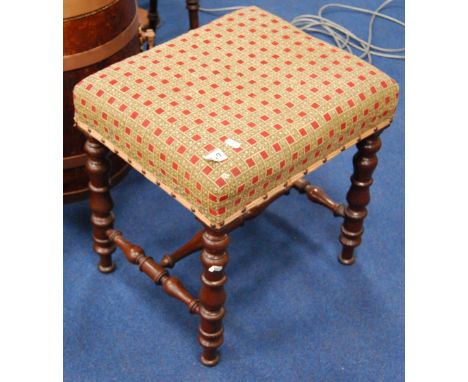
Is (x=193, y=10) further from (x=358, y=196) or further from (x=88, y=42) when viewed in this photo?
(x=358, y=196)

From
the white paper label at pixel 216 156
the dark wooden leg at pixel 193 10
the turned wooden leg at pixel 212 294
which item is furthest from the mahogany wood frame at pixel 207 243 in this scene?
the dark wooden leg at pixel 193 10

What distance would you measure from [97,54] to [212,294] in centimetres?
56

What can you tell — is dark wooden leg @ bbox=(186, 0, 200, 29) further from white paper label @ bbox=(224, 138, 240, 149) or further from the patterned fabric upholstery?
white paper label @ bbox=(224, 138, 240, 149)

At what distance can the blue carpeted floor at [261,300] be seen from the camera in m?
1.45

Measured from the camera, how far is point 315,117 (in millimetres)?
1206

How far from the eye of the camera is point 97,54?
1.49 meters

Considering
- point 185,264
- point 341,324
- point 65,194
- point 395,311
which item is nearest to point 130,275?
point 185,264

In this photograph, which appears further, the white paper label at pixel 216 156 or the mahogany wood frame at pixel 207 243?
the mahogany wood frame at pixel 207 243

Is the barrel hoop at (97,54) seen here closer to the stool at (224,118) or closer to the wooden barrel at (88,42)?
the wooden barrel at (88,42)

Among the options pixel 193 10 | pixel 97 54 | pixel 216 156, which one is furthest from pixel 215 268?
pixel 193 10

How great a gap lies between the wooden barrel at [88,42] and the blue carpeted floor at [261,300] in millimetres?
215

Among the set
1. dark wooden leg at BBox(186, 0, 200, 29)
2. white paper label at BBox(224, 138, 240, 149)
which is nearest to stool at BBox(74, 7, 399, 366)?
white paper label at BBox(224, 138, 240, 149)

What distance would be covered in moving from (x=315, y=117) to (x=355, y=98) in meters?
0.10

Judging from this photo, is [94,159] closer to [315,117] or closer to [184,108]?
[184,108]
